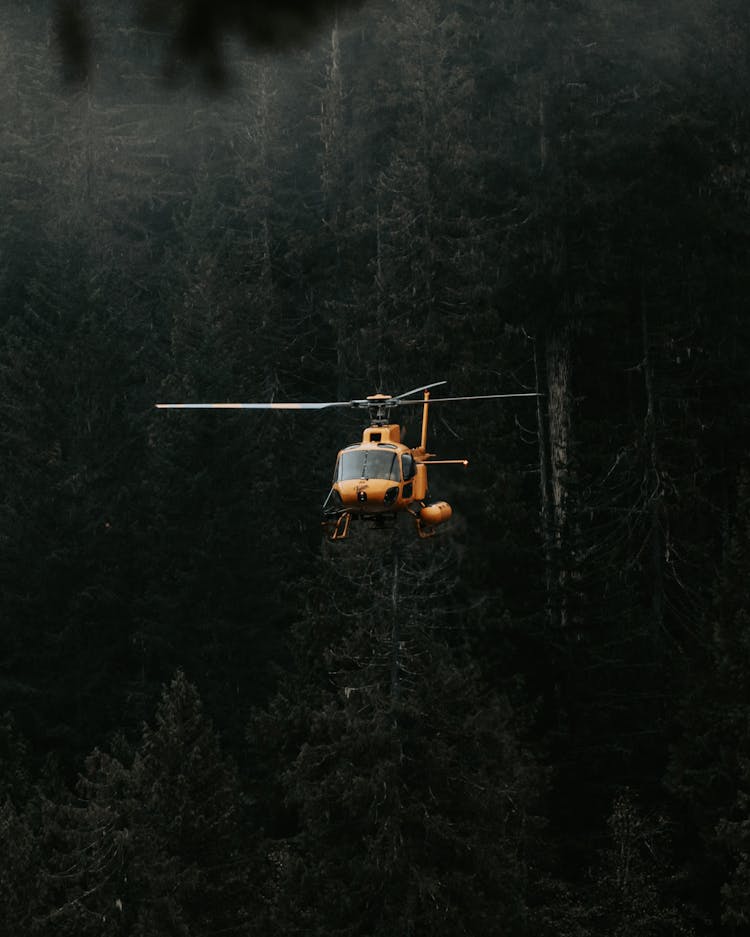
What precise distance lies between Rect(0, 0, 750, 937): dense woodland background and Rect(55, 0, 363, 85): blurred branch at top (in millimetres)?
4384

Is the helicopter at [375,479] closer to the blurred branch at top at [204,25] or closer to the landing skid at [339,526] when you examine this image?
the landing skid at [339,526]

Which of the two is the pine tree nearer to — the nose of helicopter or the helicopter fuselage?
the helicopter fuselage

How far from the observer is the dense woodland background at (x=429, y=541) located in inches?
1099

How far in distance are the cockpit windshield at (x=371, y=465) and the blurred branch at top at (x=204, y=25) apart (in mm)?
30385

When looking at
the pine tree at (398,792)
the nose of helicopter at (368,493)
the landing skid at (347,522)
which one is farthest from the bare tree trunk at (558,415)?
the nose of helicopter at (368,493)

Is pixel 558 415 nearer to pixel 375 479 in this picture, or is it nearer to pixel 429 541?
pixel 429 541

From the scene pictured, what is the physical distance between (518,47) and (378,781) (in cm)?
2174

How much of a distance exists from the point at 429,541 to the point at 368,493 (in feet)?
28.8

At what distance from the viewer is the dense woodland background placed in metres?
27.9

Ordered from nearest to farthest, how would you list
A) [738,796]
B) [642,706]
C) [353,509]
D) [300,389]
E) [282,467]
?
[353,509], [738,796], [642,706], [282,467], [300,389]

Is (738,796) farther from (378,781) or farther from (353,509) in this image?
(353,509)

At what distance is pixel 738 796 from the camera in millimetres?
30844

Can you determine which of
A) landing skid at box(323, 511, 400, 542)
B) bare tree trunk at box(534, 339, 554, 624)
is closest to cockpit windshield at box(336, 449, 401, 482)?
landing skid at box(323, 511, 400, 542)

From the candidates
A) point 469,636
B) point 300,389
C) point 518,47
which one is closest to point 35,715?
point 469,636
